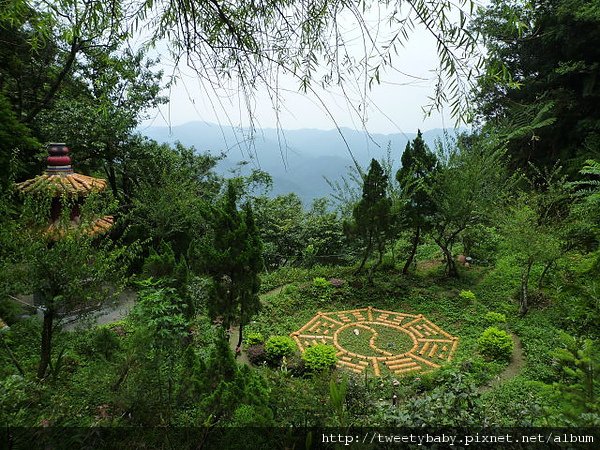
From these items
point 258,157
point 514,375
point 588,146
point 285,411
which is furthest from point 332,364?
point 588,146

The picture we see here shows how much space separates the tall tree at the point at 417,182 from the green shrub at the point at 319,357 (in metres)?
4.74

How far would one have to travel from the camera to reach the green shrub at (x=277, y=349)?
7.21 metres

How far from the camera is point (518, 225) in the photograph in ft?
27.6

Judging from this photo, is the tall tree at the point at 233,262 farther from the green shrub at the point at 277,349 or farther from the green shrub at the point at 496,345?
the green shrub at the point at 496,345

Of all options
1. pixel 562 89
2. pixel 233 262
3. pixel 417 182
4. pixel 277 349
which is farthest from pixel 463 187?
pixel 233 262

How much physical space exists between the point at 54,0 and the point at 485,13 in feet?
5.15

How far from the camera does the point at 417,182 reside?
34.0 feet

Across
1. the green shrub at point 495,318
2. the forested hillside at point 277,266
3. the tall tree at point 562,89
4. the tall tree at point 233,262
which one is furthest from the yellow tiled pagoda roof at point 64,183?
the tall tree at point 562,89

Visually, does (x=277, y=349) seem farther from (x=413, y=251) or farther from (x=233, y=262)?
(x=413, y=251)

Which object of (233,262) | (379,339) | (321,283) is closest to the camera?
(233,262)

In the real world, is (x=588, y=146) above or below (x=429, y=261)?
above

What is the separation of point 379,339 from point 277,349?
2.28 metres

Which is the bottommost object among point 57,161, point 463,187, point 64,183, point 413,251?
point 413,251

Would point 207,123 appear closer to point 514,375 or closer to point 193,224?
point 514,375
